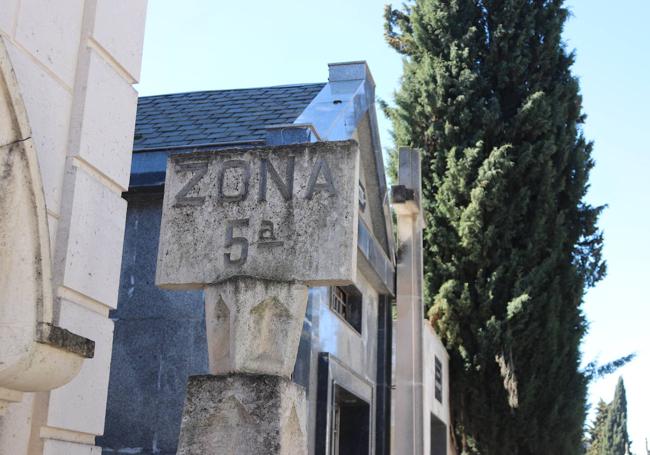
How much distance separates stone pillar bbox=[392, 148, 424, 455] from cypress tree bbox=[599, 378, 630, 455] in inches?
1203

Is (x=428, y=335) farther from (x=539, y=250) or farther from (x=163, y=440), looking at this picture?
(x=163, y=440)

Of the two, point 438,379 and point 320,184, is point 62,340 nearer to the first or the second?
point 320,184

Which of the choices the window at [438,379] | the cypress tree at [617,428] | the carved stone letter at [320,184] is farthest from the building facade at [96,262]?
the cypress tree at [617,428]

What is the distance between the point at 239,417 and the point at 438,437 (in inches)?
414

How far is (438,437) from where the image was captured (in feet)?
47.1

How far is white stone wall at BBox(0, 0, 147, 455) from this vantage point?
436 centimetres

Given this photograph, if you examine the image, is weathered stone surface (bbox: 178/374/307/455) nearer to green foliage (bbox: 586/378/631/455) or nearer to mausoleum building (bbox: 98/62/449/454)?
mausoleum building (bbox: 98/62/449/454)

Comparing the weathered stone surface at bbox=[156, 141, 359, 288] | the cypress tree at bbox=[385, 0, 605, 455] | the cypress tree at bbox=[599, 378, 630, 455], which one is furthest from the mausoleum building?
the cypress tree at bbox=[599, 378, 630, 455]

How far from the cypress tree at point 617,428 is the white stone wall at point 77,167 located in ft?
120

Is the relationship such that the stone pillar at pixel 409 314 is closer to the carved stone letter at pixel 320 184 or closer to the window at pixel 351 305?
the window at pixel 351 305

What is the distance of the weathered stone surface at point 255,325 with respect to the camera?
455 centimetres

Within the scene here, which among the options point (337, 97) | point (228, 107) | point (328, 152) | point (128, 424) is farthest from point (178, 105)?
point (328, 152)

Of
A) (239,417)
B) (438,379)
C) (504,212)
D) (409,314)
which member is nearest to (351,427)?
(409,314)

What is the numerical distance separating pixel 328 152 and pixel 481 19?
1331cm
